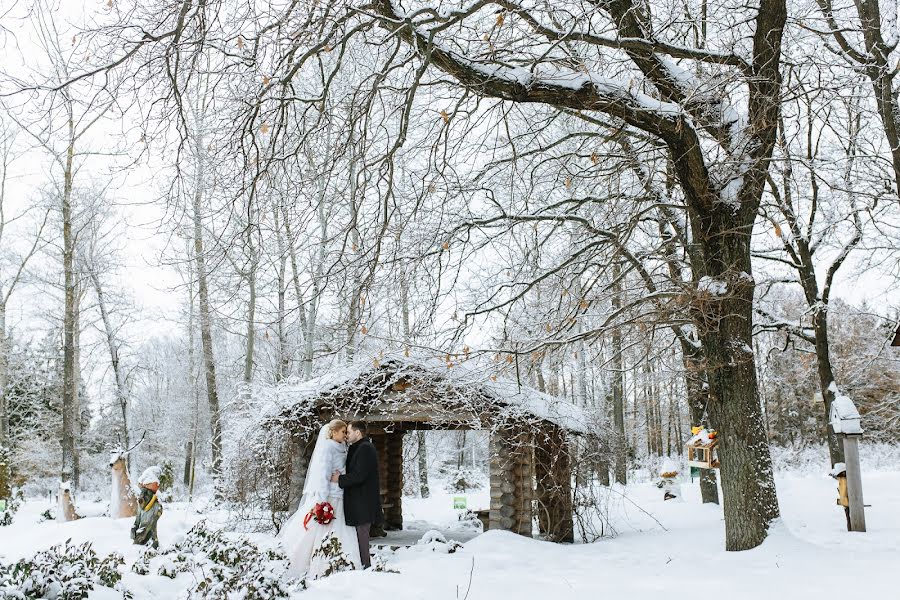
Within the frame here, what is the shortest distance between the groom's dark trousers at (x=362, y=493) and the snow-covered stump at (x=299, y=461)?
11.8 ft

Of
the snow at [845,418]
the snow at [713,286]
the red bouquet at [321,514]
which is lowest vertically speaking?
the red bouquet at [321,514]

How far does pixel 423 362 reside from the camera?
9.55 metres

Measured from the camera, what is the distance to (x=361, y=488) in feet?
22.8

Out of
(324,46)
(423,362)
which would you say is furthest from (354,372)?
(324,46)

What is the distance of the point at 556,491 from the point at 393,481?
4.28 meters

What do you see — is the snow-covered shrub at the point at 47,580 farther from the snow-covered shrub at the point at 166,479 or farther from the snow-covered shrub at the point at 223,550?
the snow-covered shrub at the point at 166,479

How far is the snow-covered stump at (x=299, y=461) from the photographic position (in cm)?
1035

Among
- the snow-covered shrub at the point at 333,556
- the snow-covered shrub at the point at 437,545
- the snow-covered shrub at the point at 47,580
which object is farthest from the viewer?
the snow-covered shrub at the point at 437,545

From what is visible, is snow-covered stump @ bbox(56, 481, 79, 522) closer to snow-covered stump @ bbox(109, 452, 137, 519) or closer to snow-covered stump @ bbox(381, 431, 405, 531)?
snow-covered stump @ bbox(109, 452, 137, 519)

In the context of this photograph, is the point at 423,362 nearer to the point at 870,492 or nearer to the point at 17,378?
the point at 870,492

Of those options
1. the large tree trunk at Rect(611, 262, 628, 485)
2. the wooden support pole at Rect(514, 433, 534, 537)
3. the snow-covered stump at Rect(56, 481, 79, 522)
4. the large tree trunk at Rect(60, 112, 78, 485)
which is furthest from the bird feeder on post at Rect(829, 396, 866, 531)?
the large tree trunk at Rect(60, 112, 78, 485)

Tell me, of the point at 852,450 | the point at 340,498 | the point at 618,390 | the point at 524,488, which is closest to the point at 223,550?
the point at 340,498

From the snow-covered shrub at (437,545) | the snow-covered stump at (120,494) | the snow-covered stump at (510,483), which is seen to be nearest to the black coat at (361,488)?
the snow-covered shrub at (437,545)

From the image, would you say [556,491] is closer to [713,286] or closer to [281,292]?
[713,286]
